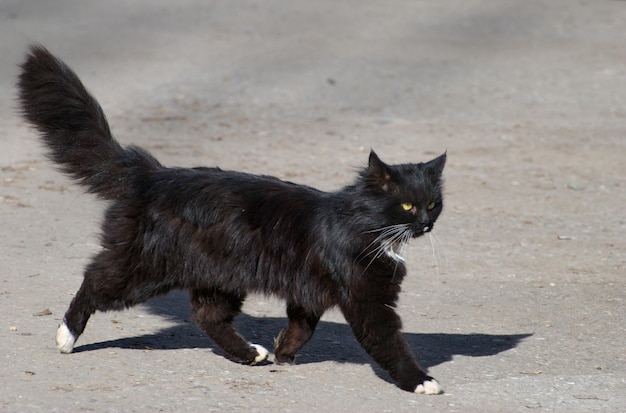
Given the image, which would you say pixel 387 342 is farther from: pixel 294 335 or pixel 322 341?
pixel 322 341

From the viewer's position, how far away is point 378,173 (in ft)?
17.9

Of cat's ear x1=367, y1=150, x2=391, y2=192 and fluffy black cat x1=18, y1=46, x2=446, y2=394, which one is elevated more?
cat's ear x1=367, y1=150, x2=391, y2=192

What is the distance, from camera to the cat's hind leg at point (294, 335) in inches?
227

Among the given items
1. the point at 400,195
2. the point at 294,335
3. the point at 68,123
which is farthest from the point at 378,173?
the point at 68,123

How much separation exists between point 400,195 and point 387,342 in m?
0.77

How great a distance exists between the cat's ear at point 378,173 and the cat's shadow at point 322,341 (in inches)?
42.4

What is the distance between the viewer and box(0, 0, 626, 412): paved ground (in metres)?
5.43

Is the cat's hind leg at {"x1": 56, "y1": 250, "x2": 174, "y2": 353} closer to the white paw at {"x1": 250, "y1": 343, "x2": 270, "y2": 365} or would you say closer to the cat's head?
the white paw at {"x1": 250, "y1": 343, "x2": 270, "y2": 365}

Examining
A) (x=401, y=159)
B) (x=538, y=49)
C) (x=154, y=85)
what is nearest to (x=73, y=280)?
(x=401, y=159)

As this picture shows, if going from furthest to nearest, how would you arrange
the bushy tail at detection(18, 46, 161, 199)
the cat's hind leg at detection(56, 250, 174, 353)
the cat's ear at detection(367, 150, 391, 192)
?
the bushy tail at detection(18, 46, 161, 199), the cat's hind leg at detection(56, 250, 174, 353), the cat's ear at detection(367, 150, 391, 192)

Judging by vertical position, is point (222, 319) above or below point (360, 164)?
below

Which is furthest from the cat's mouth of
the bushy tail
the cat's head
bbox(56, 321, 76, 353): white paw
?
bbox(56, 321, 76, 353): white paw

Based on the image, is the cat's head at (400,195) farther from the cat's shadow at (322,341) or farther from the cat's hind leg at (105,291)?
the cat's hind leg at (105,291)

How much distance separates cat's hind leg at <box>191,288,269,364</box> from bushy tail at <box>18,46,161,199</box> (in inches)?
31.1
